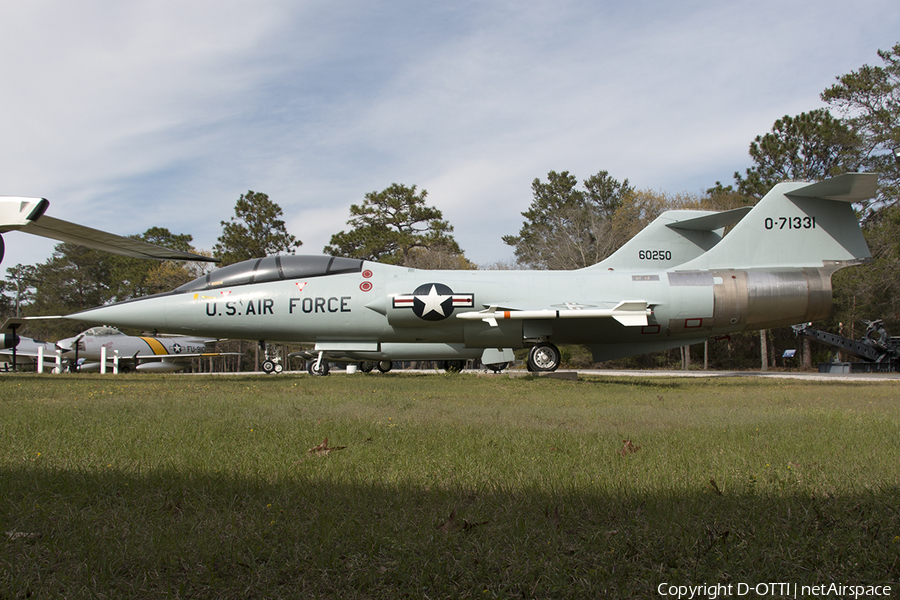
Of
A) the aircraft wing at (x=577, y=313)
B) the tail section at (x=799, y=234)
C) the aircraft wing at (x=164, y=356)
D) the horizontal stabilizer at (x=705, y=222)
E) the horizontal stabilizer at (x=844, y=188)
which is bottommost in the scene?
the aircraft wing at (x=164, y=356)

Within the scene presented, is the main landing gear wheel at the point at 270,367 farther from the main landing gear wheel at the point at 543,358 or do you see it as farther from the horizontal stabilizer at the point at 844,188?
the horizontal stabilizer at the point at 844,188

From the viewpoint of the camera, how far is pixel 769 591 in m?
1.79

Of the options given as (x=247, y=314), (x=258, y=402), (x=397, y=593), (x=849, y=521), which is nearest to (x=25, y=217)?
(x=247, y=314)

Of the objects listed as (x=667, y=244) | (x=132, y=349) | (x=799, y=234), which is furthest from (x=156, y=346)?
(x=799, y=234)

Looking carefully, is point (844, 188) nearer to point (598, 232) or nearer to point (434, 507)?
point (434, 507)

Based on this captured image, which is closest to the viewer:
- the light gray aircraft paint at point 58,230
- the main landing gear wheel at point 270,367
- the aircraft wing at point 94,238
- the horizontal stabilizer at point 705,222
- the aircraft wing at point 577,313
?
the light gray aircraft paint at point 58,230

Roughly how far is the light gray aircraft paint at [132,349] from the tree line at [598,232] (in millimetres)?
15621

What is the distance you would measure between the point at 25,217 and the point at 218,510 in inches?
364

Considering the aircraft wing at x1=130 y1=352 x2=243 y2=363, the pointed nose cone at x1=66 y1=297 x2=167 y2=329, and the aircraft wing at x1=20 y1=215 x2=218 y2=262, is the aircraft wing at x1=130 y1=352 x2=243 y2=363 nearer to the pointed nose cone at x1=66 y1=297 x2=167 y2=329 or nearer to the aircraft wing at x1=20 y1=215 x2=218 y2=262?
the aircraft wing at x1=20 y1=215 x2=218 y2=262

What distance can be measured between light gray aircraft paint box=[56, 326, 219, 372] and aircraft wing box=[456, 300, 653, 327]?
18.0 meters

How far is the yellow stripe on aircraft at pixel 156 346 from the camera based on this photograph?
29.0m

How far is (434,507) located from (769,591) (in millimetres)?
1304

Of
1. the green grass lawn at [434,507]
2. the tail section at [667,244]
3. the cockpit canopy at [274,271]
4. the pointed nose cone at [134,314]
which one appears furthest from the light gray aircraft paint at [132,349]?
the green grass lawn at [434,507]

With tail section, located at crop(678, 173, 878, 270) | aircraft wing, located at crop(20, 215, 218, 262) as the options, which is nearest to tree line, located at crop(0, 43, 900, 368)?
tail section, located at crop(678, 173, 878, 270)
